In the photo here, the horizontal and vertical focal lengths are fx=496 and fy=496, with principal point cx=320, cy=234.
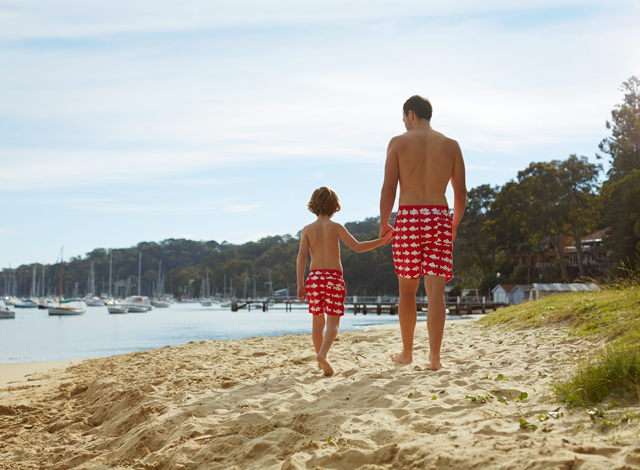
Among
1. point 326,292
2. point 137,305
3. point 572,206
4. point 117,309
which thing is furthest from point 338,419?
point 137,305

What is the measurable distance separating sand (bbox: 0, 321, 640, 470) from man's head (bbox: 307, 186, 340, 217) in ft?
4.93

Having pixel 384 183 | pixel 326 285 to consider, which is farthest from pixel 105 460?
pixel 384 183

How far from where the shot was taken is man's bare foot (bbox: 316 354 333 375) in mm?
4266

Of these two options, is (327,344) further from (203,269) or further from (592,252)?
(203,269)

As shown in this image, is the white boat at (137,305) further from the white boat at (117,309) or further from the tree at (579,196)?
the tree at (579,196)

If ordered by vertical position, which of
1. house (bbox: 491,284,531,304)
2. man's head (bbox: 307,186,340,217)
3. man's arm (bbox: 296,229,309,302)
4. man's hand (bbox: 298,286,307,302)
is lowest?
house (bbox: 491,284,531,304)

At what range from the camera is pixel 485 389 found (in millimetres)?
3178

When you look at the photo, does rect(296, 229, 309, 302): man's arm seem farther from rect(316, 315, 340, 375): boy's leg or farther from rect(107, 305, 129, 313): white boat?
rect(107, 305, 129, 313): white boat

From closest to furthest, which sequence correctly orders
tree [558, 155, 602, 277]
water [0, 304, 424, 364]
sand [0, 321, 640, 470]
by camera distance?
1. sand [0, 321, 640, 470]
2. water [0, 304, 424, 364]
3. tree [558, 155, 602, 277]

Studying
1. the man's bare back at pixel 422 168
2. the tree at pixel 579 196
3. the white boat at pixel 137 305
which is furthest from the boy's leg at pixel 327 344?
the white boat at pixel 137 305

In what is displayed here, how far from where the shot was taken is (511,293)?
4662 cm

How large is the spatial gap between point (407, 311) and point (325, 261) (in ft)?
2.93

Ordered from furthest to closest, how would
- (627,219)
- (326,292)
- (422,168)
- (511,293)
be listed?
(511,293) < (627,219) < (326,292) < (422,168)

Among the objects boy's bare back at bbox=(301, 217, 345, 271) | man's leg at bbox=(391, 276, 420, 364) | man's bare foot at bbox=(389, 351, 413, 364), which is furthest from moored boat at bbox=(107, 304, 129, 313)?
man's leg at bbox=(391, 276, 420, 364)
